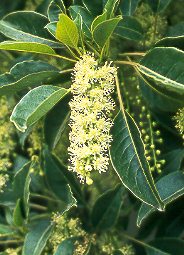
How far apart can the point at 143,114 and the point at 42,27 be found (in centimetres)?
35

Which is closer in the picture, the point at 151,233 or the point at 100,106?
the point at 100,106

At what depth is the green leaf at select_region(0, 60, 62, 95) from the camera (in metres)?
1.30

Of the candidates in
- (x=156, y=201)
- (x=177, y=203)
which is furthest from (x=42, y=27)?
(x=177, y=203)

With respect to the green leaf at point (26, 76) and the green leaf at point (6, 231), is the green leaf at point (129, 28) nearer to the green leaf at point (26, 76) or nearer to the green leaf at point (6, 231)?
the green leaf at point (26, 76)

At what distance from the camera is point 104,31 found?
123cm

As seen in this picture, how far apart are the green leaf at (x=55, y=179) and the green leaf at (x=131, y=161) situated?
0.32 metres

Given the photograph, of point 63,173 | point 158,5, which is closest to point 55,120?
point 63,173

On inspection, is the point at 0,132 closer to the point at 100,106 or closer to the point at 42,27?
the point at 42,27

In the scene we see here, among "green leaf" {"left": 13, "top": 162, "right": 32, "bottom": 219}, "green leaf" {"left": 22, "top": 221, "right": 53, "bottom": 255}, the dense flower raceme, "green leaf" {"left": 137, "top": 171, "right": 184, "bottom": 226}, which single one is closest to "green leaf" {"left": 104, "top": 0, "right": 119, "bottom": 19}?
the dense flower raceme

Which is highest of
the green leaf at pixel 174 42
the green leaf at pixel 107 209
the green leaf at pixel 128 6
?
the green leaf at pixel 128 6

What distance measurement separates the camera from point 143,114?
4.90 feet

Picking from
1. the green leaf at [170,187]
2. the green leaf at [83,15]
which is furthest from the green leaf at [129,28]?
the green leaf at [170,187]

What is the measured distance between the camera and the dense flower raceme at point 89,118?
1.18m

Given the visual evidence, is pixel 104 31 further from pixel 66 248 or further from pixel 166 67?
pixel 66 248
